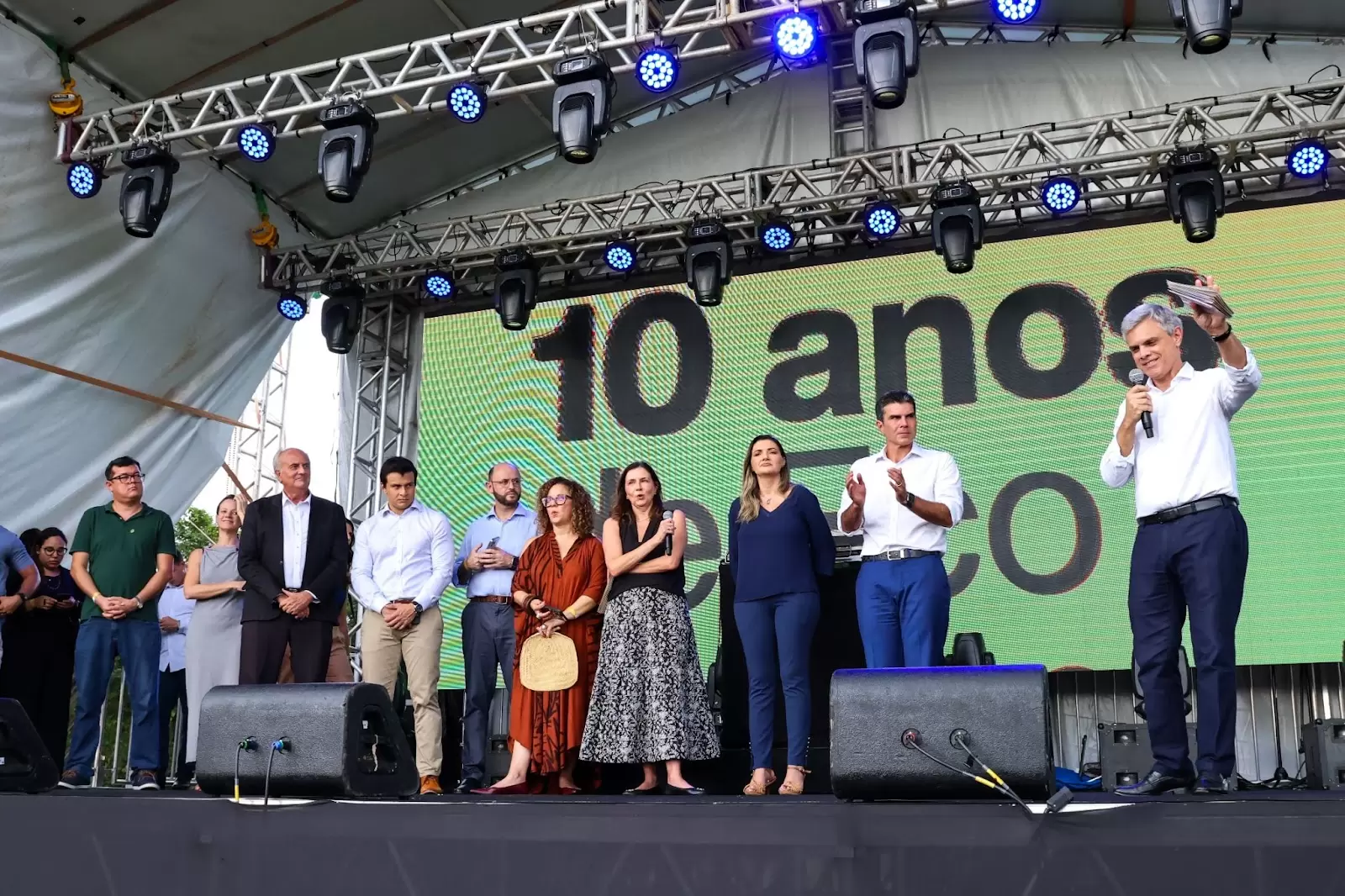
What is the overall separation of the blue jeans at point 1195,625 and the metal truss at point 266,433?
1208cm

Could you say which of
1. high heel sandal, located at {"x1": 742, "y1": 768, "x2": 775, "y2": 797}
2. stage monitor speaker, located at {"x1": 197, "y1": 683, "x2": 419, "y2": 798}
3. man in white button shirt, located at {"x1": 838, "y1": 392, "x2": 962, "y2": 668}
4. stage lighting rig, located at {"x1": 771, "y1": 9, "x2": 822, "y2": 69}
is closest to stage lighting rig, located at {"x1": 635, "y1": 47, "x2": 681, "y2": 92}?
stage lighting rig, located at {"x1": 771, "y1": 9, "x2": 822, "y2": 69}

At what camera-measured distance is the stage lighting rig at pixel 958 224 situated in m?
6.60

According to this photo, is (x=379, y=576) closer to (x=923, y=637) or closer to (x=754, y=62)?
(x=923, y=637)

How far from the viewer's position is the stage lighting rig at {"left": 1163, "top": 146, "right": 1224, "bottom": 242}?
629cm

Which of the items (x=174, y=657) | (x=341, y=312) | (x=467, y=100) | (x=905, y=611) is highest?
(x=467, y=100)

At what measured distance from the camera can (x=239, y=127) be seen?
6.46 metres

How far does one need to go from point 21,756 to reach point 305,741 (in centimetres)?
123

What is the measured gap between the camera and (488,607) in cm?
495

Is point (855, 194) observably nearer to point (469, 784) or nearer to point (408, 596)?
point (408, 596)

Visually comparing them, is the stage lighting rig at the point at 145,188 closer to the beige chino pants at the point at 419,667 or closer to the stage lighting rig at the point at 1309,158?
the beige chino pants at the point at 419,667

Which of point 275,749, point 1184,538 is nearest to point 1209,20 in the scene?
point 1184,538

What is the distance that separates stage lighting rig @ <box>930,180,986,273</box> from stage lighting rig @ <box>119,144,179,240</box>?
410cm

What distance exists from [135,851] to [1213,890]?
2.32m

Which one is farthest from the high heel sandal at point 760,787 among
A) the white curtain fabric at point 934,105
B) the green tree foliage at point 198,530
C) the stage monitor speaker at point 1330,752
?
the green tree foliage at point 198,530
